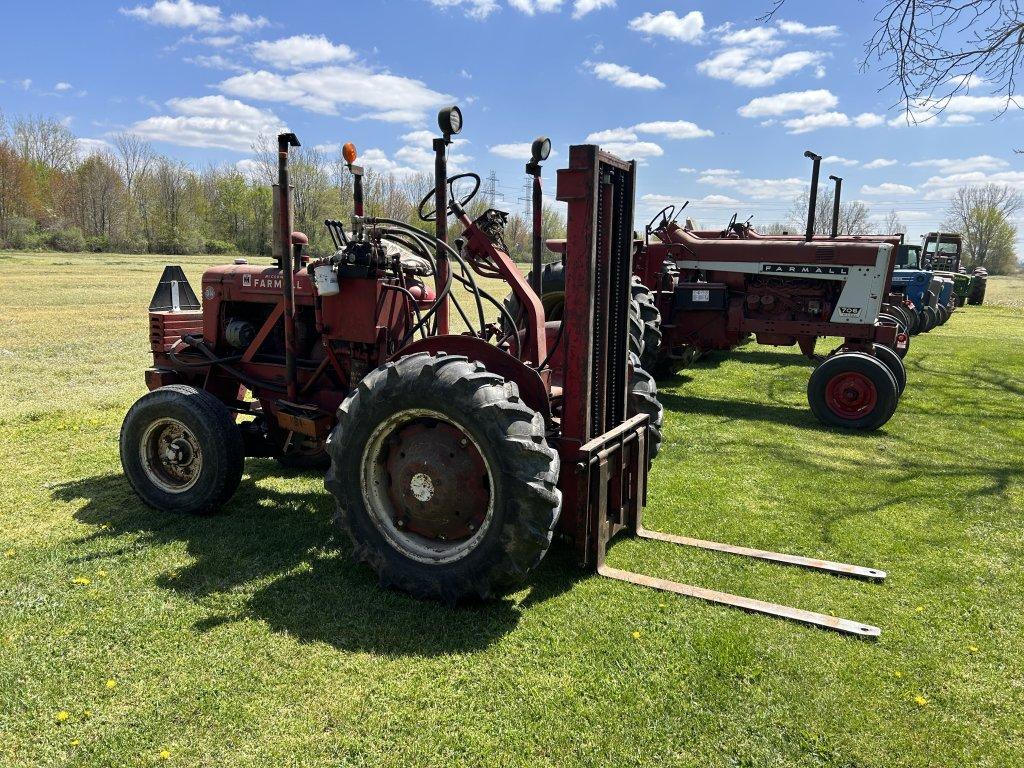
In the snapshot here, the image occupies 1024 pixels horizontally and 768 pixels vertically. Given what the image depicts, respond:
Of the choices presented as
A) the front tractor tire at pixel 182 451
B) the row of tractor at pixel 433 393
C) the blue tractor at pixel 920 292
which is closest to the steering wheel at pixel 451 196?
the row of tractor at pixel 433 393

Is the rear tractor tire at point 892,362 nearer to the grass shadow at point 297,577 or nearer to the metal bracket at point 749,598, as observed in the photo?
the metal bracket at point 749,598

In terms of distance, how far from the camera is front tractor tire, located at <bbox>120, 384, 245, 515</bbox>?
468 centimetres

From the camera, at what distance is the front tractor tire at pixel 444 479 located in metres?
3.36

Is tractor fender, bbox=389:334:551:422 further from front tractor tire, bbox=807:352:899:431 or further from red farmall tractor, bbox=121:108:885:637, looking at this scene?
front tractor tire, bbox=807:352:899:431

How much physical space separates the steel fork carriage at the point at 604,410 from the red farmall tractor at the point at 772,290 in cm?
535

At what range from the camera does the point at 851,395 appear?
7.99m

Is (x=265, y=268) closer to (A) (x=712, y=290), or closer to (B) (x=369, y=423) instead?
(B) (x=369, y=423)

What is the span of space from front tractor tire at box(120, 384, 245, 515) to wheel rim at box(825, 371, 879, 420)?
21.6 ft

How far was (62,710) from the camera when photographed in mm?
2793

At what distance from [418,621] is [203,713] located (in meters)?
1.05

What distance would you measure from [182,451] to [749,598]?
390cm

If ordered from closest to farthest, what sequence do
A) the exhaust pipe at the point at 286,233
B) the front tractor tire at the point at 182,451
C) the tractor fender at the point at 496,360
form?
the tractor fender at the point at 496,360 → the exhaust pipe at the point at 286,233 → the front tractor tire at the point at 182,451

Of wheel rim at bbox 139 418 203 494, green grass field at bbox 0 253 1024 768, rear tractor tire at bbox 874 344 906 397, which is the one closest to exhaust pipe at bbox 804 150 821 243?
rear tractor tire at bbox 874 344 906 397

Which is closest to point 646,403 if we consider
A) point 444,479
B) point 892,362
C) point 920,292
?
point 444,479
